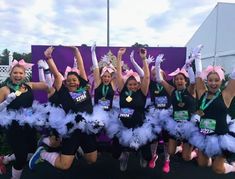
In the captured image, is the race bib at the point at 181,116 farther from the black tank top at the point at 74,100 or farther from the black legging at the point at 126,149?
the black tank top at the point at 74,100

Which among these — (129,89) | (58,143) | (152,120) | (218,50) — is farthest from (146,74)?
(218,50)

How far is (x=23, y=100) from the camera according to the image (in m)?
5.11

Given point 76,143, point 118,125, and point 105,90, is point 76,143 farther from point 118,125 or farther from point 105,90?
point 105,90

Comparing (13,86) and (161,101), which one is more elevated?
(13,86)

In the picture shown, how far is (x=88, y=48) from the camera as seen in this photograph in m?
7.05

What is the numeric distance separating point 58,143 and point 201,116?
93.6 inches

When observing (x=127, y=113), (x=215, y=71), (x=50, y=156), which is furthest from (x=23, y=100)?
(x=215, y=71)

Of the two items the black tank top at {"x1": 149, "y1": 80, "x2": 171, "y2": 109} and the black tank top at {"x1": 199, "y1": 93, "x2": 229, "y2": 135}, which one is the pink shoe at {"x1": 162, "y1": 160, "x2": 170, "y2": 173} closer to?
the black tank top at {"x1": 149, "y1": 80, "x2": 171, "y2": 109}

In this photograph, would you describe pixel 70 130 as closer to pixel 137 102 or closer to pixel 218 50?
pixel 137 102

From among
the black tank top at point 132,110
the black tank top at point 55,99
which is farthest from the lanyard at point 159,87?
the black tank top at point 55,99

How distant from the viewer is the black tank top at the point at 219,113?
188 inches

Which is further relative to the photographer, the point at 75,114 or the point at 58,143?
the point at 58,143

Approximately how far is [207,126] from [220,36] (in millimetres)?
14872

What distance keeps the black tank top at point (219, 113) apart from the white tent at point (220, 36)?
38.8ft
